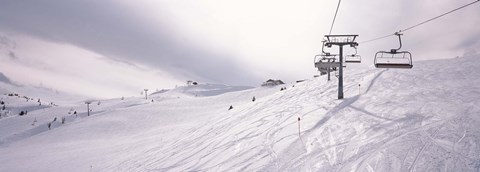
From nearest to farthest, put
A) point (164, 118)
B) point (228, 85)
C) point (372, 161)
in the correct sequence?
point (372, 161) < point (164, 118) < point (228, 85)

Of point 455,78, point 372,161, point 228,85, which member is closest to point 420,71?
point 455,78

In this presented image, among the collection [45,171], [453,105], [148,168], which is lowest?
Answer: [45,171]

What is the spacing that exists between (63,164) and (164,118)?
1656 centimetres

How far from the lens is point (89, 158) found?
86.0 feet

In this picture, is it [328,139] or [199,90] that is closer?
[328,139]

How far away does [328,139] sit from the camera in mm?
14250

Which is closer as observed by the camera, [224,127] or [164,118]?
[224,127]

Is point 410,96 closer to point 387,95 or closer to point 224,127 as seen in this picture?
point 387,95

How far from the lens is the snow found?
11523mm

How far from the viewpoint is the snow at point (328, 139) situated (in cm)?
1152

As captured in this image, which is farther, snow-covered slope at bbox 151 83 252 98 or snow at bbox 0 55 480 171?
snow-covered slope at bbox 151 83 252 98

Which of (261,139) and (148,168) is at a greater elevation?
(261,139)

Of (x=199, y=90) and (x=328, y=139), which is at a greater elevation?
(x=328, y=139)

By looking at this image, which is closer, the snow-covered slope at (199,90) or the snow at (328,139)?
the snow at (328,139)
